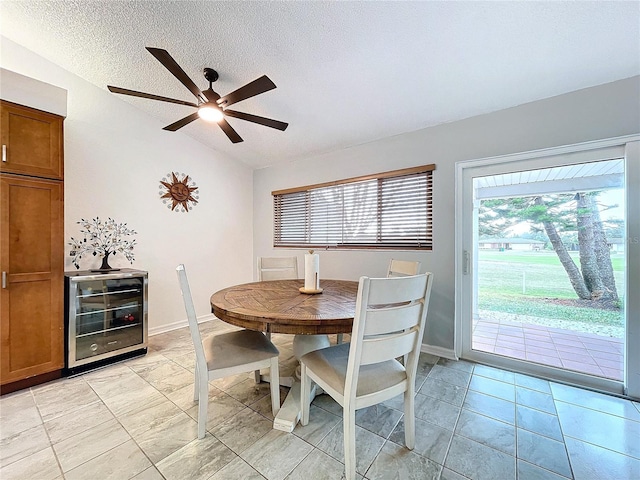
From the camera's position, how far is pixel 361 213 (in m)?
3.32

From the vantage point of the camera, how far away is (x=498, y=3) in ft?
5.05

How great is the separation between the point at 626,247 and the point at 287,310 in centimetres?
256

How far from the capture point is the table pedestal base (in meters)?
1.61

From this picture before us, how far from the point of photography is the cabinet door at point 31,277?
1962mm

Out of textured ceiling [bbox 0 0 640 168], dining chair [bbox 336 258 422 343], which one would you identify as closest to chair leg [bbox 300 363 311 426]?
dining chair [bbox 336 258 422 343]

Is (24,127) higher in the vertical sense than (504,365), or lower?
higher

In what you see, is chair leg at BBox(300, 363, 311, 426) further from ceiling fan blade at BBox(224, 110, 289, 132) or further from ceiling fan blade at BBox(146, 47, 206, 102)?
ceiling fan blade at BBox(146, 47, 206, 102)

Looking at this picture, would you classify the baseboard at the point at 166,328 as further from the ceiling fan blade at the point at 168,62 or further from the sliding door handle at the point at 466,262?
the sliding door handle at the point at 466,262

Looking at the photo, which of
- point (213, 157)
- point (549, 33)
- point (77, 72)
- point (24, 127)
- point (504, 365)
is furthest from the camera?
point (213, 157)

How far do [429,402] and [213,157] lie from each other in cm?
396

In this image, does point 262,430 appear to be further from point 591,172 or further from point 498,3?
point 591,172

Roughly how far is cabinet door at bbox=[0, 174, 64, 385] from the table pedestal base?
2.01m

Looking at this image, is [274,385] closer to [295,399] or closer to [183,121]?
[295,399]

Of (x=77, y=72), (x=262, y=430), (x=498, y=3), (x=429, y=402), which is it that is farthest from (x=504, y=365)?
(x=77, y=72)
